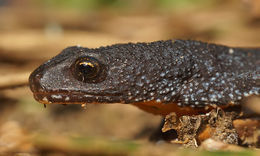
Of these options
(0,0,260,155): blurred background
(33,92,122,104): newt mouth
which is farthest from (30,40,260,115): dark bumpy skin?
(0,0,260,155): blurred background

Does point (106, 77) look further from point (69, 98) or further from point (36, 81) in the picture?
point (36, 81)

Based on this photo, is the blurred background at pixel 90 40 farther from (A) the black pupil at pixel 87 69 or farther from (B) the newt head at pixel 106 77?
(A) the black pupil at pixel 87 69

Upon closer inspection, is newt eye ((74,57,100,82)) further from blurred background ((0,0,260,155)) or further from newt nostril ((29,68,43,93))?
blurred background ((0,0,260,155))

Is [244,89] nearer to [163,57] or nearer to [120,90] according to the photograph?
[163,57]

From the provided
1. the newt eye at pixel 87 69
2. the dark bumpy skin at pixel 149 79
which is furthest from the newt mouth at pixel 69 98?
the newt eye at pixel 87 69

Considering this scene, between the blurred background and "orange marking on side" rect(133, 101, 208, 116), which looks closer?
the blurred background

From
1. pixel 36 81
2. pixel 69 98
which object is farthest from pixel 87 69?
pixel 36 81
